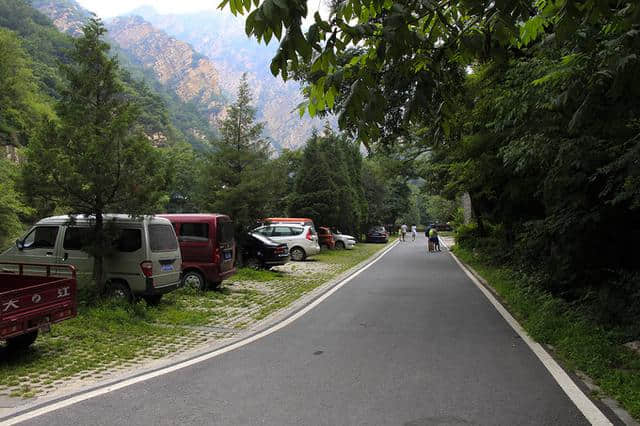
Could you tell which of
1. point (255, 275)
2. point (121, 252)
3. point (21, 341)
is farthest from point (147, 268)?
point (255, 275)

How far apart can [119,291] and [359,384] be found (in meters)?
6.13

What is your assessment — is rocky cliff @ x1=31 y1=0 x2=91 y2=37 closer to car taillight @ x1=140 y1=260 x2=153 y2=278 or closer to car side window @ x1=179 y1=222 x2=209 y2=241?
car side window @ x1=179 y1=222 x2=209 y2=241

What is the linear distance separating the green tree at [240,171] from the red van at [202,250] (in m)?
3.72

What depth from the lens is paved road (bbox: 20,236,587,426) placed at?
445cm

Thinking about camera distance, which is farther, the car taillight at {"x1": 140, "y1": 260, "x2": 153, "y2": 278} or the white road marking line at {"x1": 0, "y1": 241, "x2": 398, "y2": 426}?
the car taillight at {"x1": 140, "y1": 260, "x2": 153, "y2": 278}

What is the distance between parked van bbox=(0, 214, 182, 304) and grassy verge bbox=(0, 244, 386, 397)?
57 centimetres

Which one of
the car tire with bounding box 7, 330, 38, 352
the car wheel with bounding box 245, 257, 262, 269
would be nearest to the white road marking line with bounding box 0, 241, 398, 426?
the car tire with bounding box 7, 330, 38, 352

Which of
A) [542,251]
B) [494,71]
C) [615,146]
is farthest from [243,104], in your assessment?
[615,146]

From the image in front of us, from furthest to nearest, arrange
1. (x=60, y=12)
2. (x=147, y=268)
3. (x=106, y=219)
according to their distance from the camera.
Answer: (x=60, y=12), (x=106, y=219), (x=147, y=268)

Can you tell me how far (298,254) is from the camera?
23.9 m

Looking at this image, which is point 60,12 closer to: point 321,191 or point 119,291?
point 321,191

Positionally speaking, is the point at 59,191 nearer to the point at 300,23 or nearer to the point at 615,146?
the point at 300,23

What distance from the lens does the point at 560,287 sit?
10117mm

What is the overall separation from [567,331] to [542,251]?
12.1 ft
